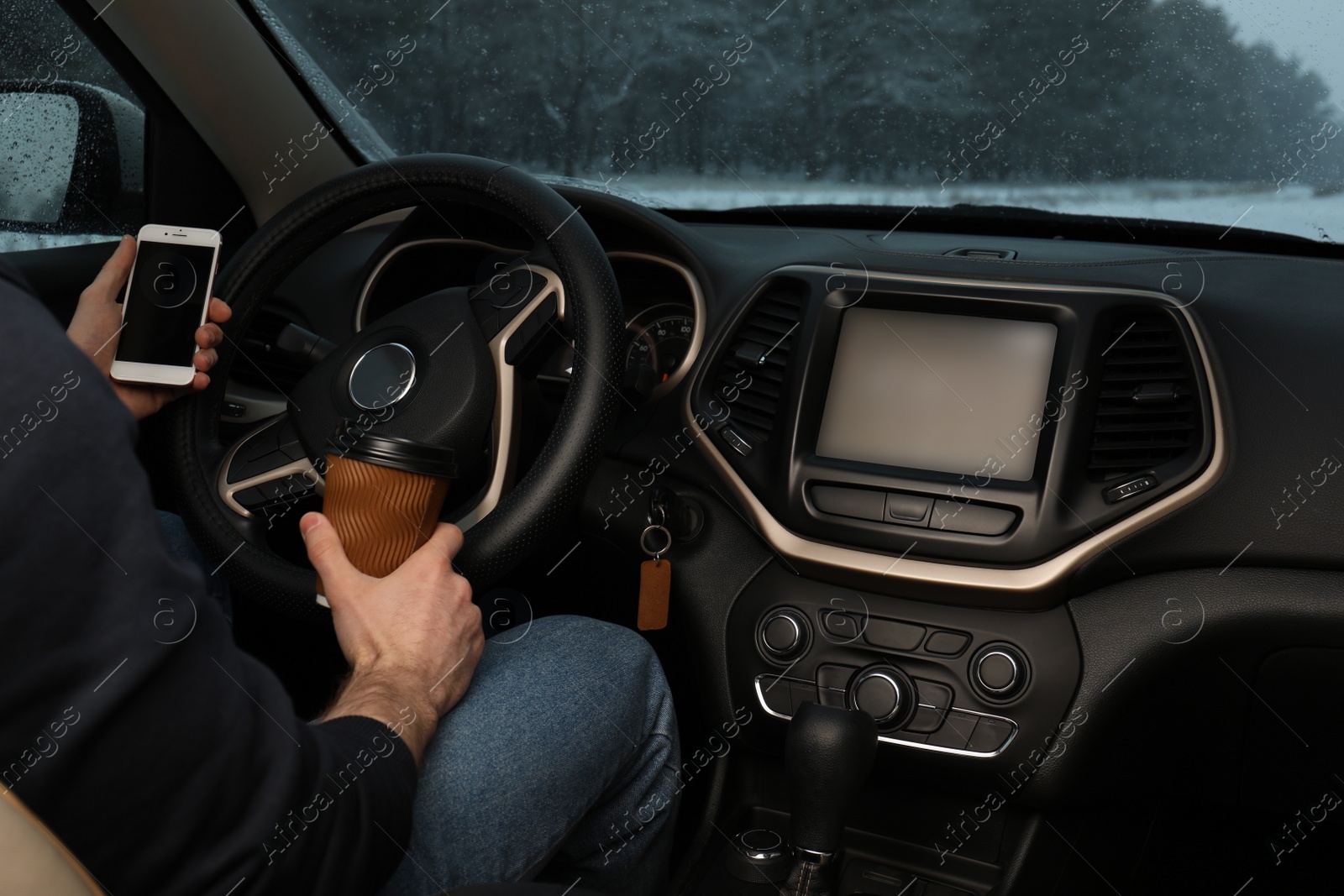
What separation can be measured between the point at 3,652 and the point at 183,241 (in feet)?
2.70

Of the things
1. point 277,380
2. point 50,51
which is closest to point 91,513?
point 277,380

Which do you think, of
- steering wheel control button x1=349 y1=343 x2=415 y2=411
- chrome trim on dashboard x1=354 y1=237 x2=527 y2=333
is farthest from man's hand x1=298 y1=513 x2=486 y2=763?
chrome trim on dashboard x1=354 y1=237 x2=527 y2=333

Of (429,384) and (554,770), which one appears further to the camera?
(429,384)

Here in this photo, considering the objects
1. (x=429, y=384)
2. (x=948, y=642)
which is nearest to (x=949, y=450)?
(x=948, y=642)

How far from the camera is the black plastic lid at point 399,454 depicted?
0.94 meters

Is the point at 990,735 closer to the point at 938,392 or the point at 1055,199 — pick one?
the point at 938,392

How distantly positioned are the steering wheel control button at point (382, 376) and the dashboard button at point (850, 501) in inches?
21.5

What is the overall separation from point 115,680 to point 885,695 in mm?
1038

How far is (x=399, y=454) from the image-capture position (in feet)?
3.12

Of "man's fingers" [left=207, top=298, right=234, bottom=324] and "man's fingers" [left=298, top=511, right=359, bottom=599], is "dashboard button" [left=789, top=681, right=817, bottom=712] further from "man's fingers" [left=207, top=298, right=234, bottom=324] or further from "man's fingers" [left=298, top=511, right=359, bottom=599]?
"man's fingers" [left=207, top=298, right=234, bottom=324]

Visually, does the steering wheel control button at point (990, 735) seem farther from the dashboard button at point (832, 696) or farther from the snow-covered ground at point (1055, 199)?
the snow-covered ground at point (1055, 199)

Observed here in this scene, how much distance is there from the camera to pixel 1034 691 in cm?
137

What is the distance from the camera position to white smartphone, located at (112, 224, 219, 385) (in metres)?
1.22

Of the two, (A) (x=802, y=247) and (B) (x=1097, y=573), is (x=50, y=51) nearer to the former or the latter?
(A) (x=802, y=247)
